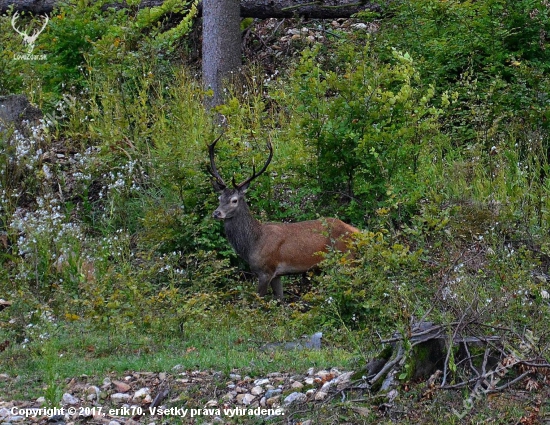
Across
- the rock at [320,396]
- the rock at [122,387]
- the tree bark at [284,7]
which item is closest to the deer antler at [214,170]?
the rock at [122,387]

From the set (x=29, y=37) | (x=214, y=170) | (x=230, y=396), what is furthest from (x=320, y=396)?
(x=29, y=37)

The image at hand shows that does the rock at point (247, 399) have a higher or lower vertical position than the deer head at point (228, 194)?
lower

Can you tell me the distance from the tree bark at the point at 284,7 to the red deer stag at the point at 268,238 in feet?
22.6

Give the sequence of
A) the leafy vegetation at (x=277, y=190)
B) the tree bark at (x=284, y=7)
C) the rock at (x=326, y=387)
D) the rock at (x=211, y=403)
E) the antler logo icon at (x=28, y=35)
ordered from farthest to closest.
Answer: the tree bark at (x=284, y=7) → the antler logo icon at (x=28, y=35) → the leafy vegetation at (x=277, y=190) → the rock at (x=211, y=403) → the rock at (x=326, y=387)

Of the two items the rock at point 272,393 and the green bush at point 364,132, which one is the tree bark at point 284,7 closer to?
the green bush at point 364,132

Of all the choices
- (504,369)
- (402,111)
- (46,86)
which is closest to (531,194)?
(402,111)

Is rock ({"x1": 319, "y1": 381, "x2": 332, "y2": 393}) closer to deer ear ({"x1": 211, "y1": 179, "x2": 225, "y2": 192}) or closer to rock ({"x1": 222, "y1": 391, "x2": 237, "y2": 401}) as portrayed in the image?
rock ({"x1": 222, "y1": 391, "x2": 237, "y2": 401})

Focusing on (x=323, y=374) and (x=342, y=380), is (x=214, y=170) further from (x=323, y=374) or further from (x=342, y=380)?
(x=342, y=380)

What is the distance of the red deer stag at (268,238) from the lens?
1021 centimetres

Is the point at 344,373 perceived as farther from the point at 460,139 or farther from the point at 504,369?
the point at 460,139

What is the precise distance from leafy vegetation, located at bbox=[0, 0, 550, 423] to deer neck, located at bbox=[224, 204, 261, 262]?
0.28m

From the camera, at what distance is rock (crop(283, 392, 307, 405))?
6.31 metres

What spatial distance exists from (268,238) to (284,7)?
774 cm

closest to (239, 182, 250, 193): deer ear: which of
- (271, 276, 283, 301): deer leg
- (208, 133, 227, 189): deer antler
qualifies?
(208, 133, 227, 189): deer antler
